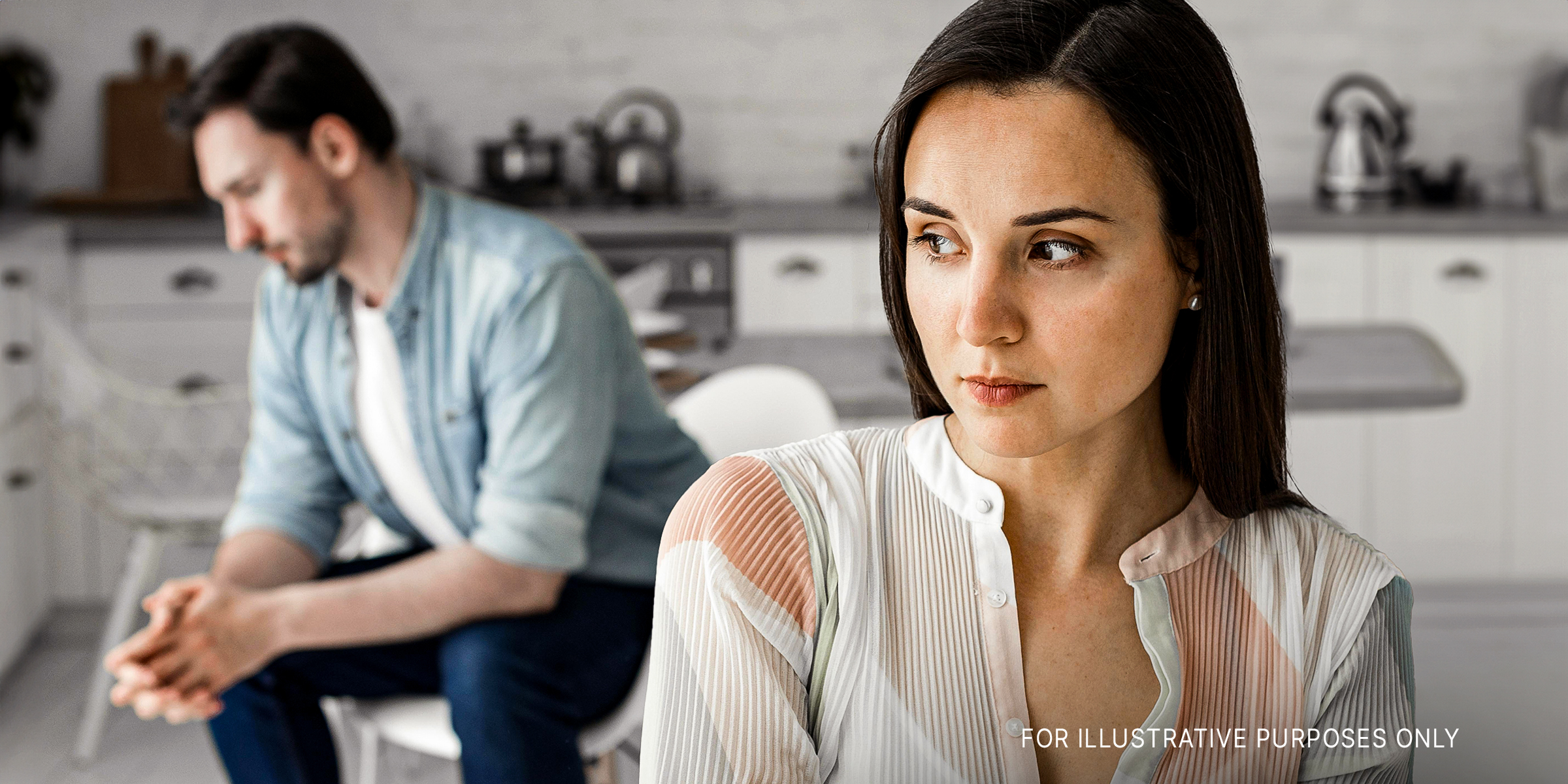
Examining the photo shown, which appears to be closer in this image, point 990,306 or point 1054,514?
point 990,306

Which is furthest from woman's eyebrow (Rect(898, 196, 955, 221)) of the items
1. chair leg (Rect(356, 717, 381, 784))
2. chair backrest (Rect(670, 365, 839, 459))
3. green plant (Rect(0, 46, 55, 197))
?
green plant (Rect(0, 46, 55, 197))

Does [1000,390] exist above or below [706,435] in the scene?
above

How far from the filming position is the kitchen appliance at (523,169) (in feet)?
9.61

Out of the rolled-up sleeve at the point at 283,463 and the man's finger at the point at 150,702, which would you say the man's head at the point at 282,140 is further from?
the man's finger at the point at 150,702

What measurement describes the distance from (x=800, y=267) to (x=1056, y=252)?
2159 millimetres

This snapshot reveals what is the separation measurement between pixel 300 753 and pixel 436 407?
33 centimetres

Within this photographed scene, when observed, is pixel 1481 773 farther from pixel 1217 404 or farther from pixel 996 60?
pixel 996 60

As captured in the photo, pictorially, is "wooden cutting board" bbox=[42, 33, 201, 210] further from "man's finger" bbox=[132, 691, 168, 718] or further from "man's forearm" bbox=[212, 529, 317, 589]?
"man's finger" bbox=[132, 691, 168, 718]

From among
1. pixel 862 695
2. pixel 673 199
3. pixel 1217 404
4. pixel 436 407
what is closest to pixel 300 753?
pixel 436 407

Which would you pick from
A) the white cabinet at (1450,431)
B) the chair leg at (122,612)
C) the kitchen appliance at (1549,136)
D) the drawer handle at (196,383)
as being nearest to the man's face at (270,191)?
the chair leg at (122,612)

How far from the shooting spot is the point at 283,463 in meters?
1.30

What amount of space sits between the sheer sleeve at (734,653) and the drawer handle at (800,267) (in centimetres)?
208

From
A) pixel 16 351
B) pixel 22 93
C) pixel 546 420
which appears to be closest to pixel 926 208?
pixel 546 420

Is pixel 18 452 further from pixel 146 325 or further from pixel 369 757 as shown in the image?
pixel 369 757
